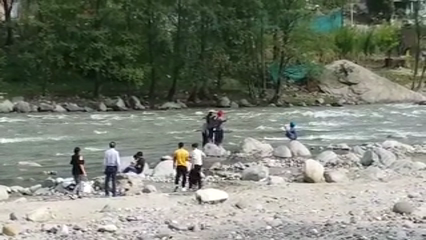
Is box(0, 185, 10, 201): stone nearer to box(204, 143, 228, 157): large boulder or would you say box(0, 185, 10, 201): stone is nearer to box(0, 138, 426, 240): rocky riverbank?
box(0, 138, 426, 240): rocky riverbank

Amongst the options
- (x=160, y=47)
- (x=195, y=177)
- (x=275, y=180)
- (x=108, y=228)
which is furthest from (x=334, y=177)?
(x=160, y=47)

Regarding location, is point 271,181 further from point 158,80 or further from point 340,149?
point 158,80

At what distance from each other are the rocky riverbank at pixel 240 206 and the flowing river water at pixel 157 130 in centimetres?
388

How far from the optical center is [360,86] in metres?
55.7

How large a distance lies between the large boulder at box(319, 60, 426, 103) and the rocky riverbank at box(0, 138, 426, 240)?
29926mm

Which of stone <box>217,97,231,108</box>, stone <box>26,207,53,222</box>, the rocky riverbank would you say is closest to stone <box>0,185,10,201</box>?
the rocky riverbank

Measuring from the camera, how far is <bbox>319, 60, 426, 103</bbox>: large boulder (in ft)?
179

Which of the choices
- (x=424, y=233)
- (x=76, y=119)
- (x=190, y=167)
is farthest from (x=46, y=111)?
(x=424, y=233)

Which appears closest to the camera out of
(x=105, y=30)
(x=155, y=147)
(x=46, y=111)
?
(x=155, y=147)

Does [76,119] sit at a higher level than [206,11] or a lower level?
lower

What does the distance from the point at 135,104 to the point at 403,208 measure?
1347 inches

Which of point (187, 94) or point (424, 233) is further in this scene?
point (187, 94)

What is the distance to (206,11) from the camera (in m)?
52.4

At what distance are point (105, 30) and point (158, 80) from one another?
513cm
